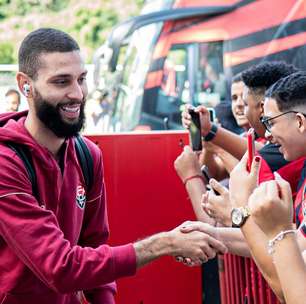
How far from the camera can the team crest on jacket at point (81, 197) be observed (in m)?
2.80

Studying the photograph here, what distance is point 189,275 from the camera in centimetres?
470

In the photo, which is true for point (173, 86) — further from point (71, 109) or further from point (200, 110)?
Result: point (71, 109)

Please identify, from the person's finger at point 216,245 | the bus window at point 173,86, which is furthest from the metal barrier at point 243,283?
the bus window at point 173,86

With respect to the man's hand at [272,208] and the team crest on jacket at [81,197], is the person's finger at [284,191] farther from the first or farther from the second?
the team crest on jacket at [81,197]

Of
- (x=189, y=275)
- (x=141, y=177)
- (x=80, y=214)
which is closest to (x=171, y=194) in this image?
(x=141, y=177)

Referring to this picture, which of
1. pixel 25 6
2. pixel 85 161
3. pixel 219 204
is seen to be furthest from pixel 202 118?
pixel 25 6

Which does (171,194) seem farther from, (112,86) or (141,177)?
(112,86)

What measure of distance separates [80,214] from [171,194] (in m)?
1.86

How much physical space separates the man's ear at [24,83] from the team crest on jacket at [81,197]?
16.6 inches

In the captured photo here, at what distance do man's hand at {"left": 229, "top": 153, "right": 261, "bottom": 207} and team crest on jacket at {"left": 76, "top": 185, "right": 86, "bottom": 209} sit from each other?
648 mm

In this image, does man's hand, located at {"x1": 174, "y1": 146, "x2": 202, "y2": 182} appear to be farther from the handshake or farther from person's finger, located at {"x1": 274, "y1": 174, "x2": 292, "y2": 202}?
person's finger, located at {"x1": 274, "y1": 174, "x2": 292, "y2": 202}

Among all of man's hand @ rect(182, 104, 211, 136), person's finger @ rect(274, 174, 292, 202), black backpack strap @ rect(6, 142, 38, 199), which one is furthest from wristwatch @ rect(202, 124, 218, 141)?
person's finger @ rect(274, 174, 292, 202)

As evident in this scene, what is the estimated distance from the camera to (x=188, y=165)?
4.16m

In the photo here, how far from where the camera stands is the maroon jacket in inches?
97.1
